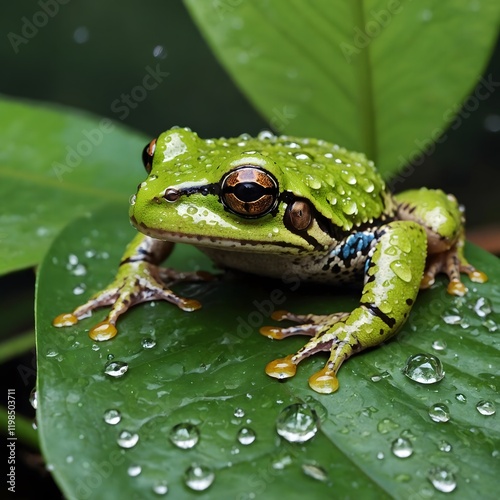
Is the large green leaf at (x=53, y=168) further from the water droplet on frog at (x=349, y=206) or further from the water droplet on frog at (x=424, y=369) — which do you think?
the water droplet on frog at (x=424, y=369)

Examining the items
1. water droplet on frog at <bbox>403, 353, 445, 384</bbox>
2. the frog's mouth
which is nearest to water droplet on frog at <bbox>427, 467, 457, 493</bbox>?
water droplet on frog at <bbox>403, 353, 445, 384</bbox>

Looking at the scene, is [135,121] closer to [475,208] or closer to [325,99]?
[325,99]

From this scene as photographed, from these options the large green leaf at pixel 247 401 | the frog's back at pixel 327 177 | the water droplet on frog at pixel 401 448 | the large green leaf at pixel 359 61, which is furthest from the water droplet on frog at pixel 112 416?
the large green leaf at pixel 359 61

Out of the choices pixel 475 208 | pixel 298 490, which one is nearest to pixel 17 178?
pixel 298 490

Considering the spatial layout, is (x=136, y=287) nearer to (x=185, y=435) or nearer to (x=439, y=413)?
(x=185, y=435)

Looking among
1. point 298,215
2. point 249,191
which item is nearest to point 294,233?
point 298,215
